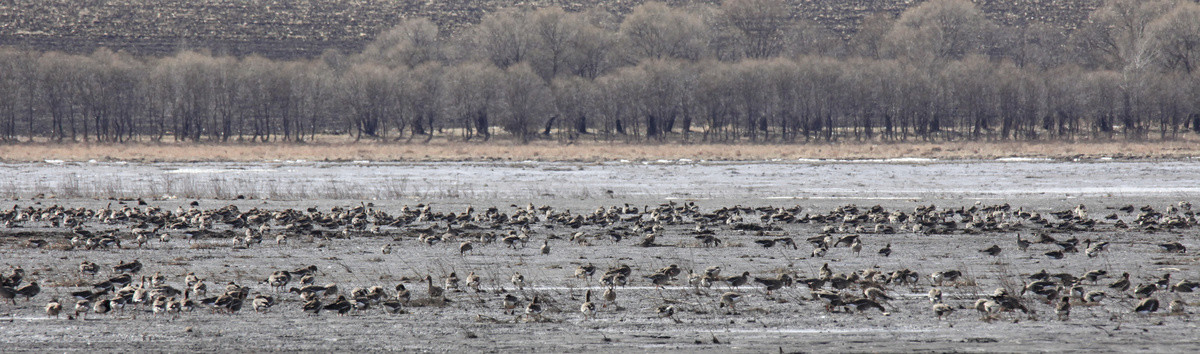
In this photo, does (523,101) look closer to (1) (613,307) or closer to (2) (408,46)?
(2) (408,46)

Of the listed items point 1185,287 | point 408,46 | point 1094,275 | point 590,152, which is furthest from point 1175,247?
point 408,46

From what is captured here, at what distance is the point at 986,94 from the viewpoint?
89.1 m

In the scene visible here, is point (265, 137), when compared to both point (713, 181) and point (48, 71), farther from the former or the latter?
point (713, 181)

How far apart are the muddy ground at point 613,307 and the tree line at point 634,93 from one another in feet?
222

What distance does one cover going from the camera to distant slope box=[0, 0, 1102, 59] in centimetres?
11631

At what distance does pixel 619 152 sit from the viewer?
234ft

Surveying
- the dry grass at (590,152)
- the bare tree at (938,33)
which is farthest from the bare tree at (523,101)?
the bare tree at (938,33)

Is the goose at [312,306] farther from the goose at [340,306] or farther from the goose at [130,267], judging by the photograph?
the goose at [130,267]

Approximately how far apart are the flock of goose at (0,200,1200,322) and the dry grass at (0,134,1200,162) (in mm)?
35605

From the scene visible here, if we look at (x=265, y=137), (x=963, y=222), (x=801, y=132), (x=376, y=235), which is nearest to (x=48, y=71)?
(x=265, y=137)

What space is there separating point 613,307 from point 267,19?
126 metres

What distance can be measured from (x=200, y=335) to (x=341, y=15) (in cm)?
12753

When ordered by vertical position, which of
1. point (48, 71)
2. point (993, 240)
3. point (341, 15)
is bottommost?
point (993, 240)

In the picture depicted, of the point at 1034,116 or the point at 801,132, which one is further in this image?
the point at 801,132
